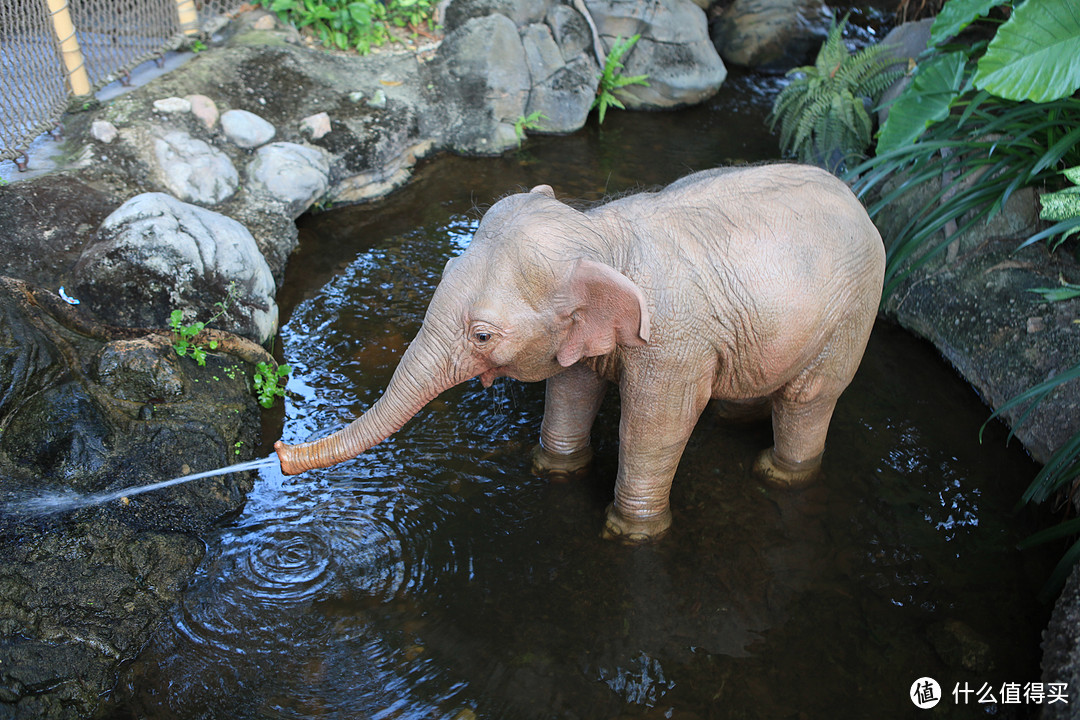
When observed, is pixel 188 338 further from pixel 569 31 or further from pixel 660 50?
pixel 660 50

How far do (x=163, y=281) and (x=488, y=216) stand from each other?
270cm

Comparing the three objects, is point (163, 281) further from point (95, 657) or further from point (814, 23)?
point (814, 23)

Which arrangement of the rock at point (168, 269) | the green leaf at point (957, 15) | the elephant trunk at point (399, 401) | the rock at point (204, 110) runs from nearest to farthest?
1. the elephant trunk at point (399, 401)
2. the rock at point (168, 269)
3. the green leaf at point (957, 15)
4. the rock at point (204, 110)

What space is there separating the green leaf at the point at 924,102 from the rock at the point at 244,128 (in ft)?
18.0

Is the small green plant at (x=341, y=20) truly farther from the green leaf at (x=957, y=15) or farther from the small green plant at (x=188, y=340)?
the green leaf at (x=957, y=15)

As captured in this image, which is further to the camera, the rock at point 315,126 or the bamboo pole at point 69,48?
the rock at point 315,126

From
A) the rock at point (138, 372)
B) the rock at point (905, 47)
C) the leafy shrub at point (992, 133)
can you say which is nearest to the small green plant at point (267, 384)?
the rock at point (138, 372)

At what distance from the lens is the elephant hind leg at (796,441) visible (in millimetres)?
4405

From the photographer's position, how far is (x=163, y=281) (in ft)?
16.9

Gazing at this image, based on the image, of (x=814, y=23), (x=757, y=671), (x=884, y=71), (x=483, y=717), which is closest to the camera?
(x=483, y=717)

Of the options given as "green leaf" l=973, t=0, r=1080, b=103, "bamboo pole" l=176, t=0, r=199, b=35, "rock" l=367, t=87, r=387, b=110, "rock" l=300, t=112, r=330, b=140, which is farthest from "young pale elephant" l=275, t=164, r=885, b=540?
"bamboo pole" l=176, t=0, r=199, b=35

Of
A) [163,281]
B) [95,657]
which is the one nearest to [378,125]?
[163,281]

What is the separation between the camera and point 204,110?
23.1 feet

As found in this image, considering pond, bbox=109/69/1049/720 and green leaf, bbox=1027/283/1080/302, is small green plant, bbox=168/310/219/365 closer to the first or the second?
pond, bbox=109/69/1049/720
